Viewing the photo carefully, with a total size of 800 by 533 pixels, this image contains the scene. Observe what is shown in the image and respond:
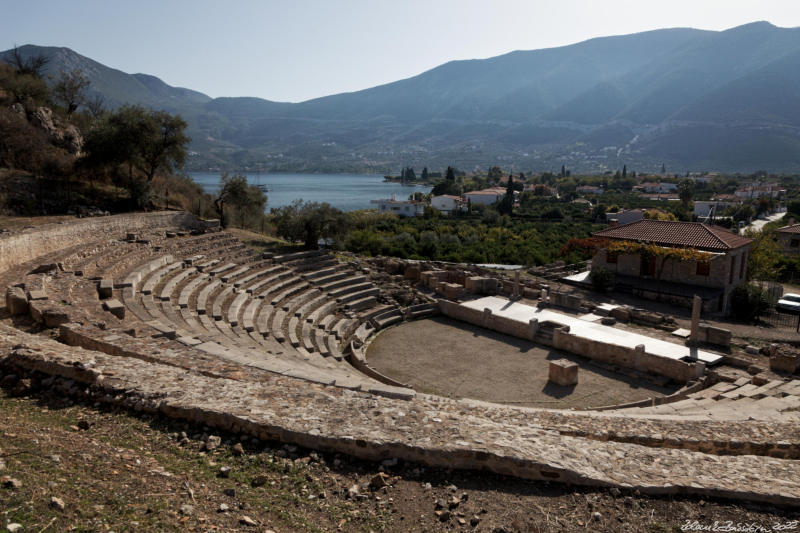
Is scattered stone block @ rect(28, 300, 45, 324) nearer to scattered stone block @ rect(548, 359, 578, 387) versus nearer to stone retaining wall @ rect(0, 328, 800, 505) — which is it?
stone retaining wall @ rect(0, 328, 800, 505)

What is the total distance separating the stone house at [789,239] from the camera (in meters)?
42.0

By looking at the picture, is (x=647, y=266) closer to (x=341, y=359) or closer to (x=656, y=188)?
(x=341, y=359)

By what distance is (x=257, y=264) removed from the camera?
24.2 meters

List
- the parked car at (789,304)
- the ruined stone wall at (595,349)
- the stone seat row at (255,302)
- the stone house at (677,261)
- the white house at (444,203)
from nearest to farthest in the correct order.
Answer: the stone seat row at (255,302), the ruined stone wall at (595,349), the parked car at (789,304), the stone house at (677,261), the white house at (444,203)

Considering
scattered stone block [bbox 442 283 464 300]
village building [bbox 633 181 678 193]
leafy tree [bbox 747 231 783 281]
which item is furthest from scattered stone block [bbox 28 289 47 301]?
village building [bbox 633 181 678 193]

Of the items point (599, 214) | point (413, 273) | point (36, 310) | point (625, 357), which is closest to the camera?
point (36, 310)

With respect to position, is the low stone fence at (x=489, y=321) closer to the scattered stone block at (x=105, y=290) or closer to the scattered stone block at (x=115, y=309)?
the scattered stone block at (x=105, y=290)

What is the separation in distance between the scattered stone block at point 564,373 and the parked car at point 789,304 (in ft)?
53.2

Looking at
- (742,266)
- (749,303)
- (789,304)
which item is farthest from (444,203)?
(749,303)

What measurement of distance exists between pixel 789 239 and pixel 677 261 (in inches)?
994

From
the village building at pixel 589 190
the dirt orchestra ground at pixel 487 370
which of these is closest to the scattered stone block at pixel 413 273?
the dirt orchestra ground at pixel 487 370

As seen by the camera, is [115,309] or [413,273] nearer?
[115,309]

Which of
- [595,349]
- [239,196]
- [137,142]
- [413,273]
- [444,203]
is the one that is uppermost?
[137,142]

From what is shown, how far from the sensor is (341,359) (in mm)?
17953
